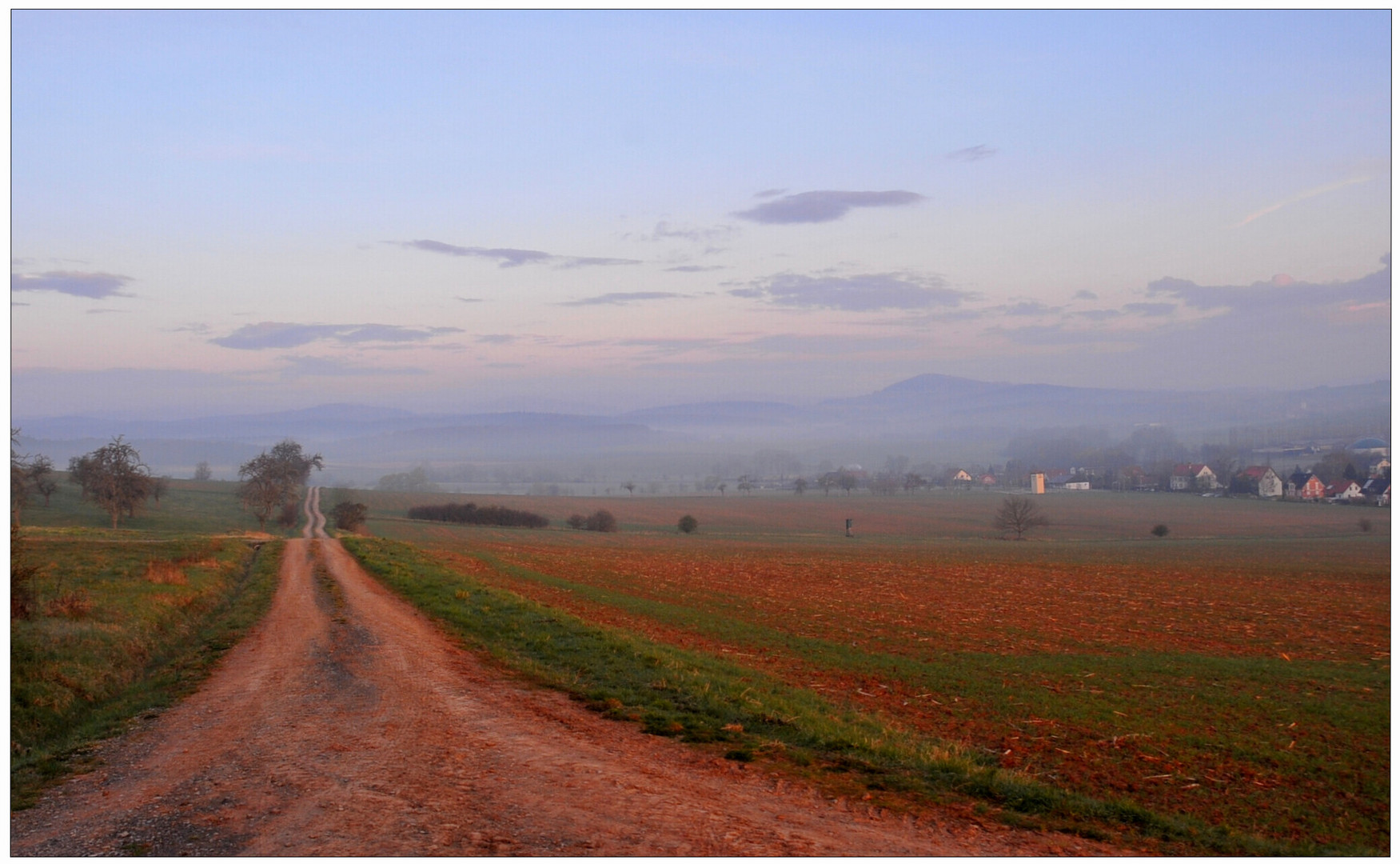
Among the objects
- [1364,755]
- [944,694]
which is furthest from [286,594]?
[1364,755]

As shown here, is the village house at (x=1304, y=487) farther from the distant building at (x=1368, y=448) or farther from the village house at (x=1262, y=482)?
the distant building at (x=1368, y=448)

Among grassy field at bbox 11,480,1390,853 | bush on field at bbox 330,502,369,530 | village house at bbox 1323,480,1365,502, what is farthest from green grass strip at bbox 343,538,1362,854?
village house at bbox 1323,480,1365,502

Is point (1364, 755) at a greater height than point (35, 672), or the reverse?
point (35, 672)

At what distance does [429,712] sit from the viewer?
1107 cm

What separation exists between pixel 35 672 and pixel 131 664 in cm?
194

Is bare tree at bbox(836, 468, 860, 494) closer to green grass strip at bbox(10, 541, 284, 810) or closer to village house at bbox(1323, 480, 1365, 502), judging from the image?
village house at bbox(1323, 480, 1365, 502)

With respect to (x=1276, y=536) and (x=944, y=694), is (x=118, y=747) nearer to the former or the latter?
(x=944, y=694)

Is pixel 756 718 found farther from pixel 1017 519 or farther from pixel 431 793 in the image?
pixel 1017 519

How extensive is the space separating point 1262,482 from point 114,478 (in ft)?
455

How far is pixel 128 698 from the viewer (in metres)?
13.1

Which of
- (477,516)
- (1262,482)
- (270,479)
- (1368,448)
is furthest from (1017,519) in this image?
(270,479)

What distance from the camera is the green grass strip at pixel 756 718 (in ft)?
27.9

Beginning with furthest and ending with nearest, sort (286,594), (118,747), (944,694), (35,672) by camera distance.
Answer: (286,594), (944,694), (35,672), (118,747)

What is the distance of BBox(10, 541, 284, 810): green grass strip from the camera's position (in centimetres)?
926
